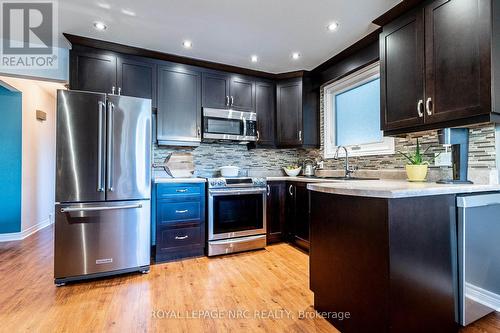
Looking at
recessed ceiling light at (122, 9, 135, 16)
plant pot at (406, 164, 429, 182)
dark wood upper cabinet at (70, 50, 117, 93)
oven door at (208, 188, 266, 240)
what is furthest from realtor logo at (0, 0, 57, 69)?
plant pot at (406, 164, 429, 182)

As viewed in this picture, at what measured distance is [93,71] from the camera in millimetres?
2727

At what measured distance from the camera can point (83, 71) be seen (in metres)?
2.69

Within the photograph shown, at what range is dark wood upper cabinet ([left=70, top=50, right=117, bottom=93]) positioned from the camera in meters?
2.66

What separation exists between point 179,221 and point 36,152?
318 cm

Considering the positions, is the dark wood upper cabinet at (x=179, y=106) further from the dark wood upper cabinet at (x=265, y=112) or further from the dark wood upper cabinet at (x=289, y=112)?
the dark wood upper cabinet at (x=289, y=112)

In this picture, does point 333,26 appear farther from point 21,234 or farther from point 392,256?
point 21,234

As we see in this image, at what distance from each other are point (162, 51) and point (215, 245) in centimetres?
245

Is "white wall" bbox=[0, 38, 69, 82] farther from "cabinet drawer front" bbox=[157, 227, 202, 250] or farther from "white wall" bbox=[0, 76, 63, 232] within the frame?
"cabinet drawer front" bbox=[157, 227, 202, 250]

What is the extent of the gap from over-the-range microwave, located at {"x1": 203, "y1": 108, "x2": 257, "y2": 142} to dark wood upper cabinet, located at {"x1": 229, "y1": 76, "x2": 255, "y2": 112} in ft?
0.33

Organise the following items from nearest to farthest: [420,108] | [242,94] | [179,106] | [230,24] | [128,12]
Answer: [420,108]
[128,12]
[230,24]
[179,106]
[242,94]

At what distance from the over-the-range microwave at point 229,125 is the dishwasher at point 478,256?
2.50m

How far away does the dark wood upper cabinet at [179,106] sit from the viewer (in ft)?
9.97

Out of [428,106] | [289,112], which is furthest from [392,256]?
[289,112]

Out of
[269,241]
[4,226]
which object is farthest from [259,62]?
[4,226]
